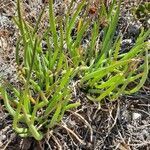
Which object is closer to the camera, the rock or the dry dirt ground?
the dry dirt ground

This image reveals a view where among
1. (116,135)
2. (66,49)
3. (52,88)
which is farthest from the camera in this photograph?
(66,49)

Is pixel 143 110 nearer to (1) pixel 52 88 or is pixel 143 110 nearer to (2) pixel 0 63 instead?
(1) pixel 52 88

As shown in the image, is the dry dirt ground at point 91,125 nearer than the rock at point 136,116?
Yes

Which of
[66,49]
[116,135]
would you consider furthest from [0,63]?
[116,135]

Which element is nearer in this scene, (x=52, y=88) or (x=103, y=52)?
(x=52, y=88)

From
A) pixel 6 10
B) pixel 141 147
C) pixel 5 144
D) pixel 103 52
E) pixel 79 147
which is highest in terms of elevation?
pixel 6 10

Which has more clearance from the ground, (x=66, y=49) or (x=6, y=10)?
(x=6, y=10)

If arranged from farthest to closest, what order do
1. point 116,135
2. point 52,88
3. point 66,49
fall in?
1. point 66,49
2. point 116,135
3. point 52,88
